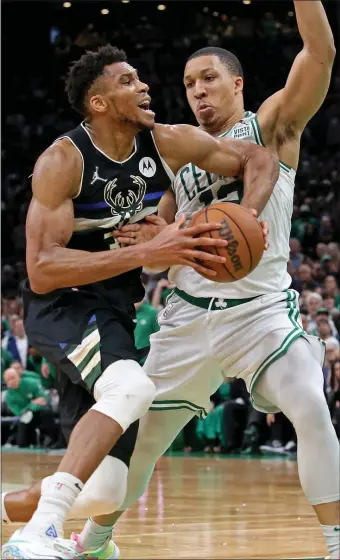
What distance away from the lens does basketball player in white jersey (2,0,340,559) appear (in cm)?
463

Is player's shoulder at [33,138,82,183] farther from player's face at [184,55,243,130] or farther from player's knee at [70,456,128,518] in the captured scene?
player's knee at [70,456,128,518]

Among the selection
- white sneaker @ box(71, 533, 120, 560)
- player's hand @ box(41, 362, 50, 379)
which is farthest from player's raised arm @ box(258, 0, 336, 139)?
player's hand @ box(41, 362, 50, 379)

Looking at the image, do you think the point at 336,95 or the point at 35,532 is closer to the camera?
the point at 35,532

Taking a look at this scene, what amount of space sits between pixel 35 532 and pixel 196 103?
2.49m

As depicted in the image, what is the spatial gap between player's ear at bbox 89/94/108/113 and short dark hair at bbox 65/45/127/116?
9 cm

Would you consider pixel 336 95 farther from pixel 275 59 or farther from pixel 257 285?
pixel 257 285

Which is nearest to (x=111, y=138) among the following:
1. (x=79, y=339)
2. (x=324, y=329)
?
(x=79, y=339)

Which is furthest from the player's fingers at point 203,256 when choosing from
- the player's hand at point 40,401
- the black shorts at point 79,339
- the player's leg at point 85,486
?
the player's hand at point 40,401

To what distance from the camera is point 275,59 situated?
22.3 m

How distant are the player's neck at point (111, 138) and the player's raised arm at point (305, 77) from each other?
0.82m

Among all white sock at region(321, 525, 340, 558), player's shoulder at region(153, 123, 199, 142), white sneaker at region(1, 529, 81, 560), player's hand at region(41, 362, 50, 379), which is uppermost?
player's shoulder at region(153, 123, 199, 142)

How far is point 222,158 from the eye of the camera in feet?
15.6

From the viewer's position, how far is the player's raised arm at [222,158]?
4.70 metres

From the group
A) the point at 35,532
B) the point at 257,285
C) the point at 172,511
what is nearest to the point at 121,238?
the point at 257,285
